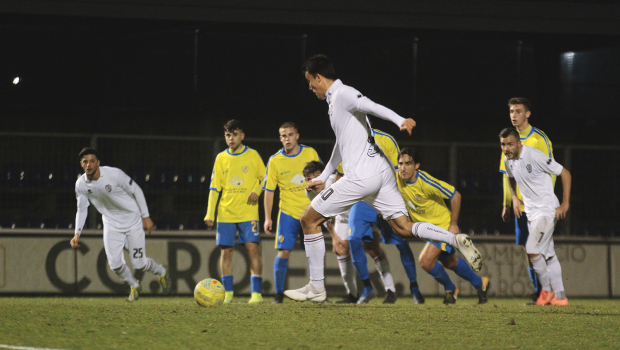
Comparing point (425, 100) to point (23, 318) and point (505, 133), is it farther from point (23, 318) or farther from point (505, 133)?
point (23, 318)

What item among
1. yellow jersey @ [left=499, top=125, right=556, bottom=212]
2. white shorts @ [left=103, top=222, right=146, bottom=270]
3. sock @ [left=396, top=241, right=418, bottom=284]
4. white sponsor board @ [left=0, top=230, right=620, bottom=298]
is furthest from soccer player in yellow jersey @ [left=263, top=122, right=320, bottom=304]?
white sponsor board @ [left=0, top=230, right=620, bottom=298]

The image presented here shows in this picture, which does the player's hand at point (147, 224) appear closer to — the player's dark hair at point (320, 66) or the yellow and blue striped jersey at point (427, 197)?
the yellow and blue striped jersey at point (427, 197)

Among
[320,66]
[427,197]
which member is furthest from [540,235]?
[320,66]

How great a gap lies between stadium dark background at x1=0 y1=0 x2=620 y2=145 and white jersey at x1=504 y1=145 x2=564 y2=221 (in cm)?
731

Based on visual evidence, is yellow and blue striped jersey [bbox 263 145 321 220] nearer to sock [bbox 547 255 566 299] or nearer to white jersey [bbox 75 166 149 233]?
white jersey [bbox 75 166 149 233]

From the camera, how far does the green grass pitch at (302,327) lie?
4.49 m

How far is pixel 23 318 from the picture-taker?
5.59 m

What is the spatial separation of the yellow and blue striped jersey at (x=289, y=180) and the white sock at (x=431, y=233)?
78.1 inches

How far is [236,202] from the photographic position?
8266 millimetres

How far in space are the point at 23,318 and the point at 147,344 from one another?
5.40ft

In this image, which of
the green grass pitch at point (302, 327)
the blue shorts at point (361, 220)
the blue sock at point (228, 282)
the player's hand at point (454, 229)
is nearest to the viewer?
the green grass pitch at point (302, 327)

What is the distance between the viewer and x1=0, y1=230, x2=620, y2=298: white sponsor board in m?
9.94

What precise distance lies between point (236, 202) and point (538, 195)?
3147 mm

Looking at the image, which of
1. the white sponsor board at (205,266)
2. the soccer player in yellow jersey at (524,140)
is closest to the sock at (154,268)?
the white sponsor board at (205,266)
